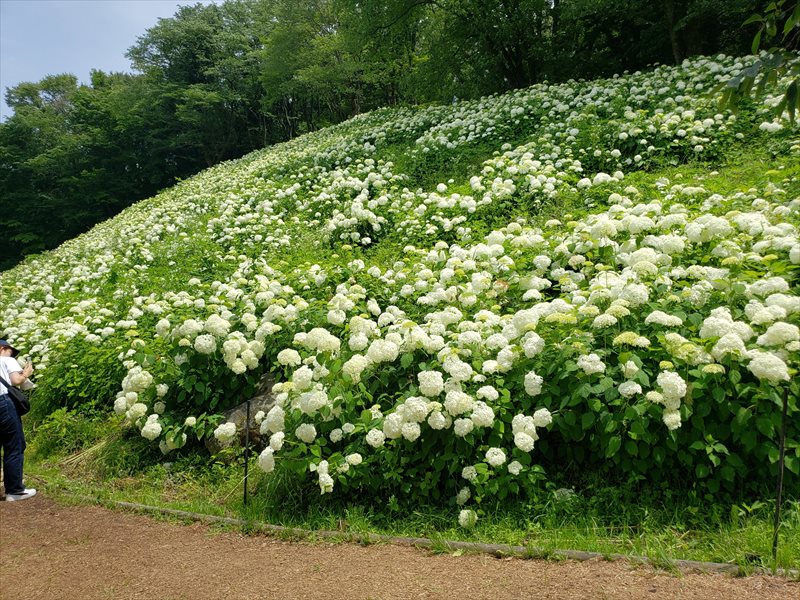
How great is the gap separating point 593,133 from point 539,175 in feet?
7.38

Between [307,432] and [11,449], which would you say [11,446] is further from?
[307,432]

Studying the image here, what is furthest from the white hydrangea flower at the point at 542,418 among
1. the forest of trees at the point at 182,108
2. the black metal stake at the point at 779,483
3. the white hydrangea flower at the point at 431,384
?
the forest of trees at the point at 182,108

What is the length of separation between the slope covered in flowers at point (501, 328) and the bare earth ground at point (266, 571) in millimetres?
568

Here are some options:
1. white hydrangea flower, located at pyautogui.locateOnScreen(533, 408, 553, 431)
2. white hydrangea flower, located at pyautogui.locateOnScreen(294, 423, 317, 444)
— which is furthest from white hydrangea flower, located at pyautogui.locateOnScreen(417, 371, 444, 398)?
white hydrangea flower, located at pyautogui.locateOnScreen(294, 423, 317, 444)

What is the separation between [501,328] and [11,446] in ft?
16.5

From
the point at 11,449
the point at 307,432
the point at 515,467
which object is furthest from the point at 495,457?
the point at 11,449

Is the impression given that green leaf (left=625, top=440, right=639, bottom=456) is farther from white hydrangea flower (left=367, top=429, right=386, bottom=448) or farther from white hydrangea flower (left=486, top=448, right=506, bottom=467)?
white hydrangea flower (left=367, top=429, right=386, bottom=448)

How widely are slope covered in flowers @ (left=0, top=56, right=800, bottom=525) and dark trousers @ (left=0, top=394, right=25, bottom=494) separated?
104cm

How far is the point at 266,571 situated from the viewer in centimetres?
346

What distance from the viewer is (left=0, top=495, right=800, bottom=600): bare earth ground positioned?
279 cm

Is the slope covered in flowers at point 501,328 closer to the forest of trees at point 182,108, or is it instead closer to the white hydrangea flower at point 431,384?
the white hydrangea flower at point 431,384

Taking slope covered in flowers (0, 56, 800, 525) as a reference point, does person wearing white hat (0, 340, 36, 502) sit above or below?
below

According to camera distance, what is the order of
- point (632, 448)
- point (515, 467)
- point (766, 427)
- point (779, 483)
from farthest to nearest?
point (515, 467) → point (632, 448) → point (766, 427) → point (779, 483)

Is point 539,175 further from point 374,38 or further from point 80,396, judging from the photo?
point 374,38
